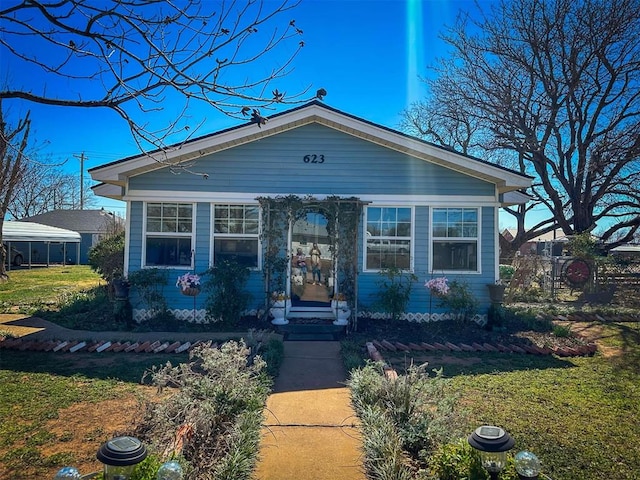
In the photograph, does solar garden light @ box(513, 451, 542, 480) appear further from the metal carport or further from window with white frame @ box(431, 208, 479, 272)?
the metal carport

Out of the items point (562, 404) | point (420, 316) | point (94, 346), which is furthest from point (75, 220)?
point (562, 404)

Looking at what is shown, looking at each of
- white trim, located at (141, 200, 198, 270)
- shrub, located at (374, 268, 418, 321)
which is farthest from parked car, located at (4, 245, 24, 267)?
shrub, located at (374, 268, 418, 321)

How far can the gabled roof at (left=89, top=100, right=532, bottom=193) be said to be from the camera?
820cm

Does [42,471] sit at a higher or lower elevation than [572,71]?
lower

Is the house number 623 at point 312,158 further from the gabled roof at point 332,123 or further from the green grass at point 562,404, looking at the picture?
the green grass at point 562,404

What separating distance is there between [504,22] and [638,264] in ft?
35.5

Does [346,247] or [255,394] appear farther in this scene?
[346,247]

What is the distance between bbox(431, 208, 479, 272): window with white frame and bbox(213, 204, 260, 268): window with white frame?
12.5 feet

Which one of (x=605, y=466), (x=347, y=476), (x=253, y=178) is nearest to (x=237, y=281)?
(x=253, y=178)

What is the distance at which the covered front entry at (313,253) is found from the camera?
27.2 feet

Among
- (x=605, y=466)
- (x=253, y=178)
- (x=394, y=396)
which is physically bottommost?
(x=605, y=466)

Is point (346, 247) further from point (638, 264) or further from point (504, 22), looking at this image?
point (504, 22)

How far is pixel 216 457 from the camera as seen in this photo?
2924 millimetres

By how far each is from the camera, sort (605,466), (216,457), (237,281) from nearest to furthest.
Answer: (216,457)
(605,466)
(237,281)
